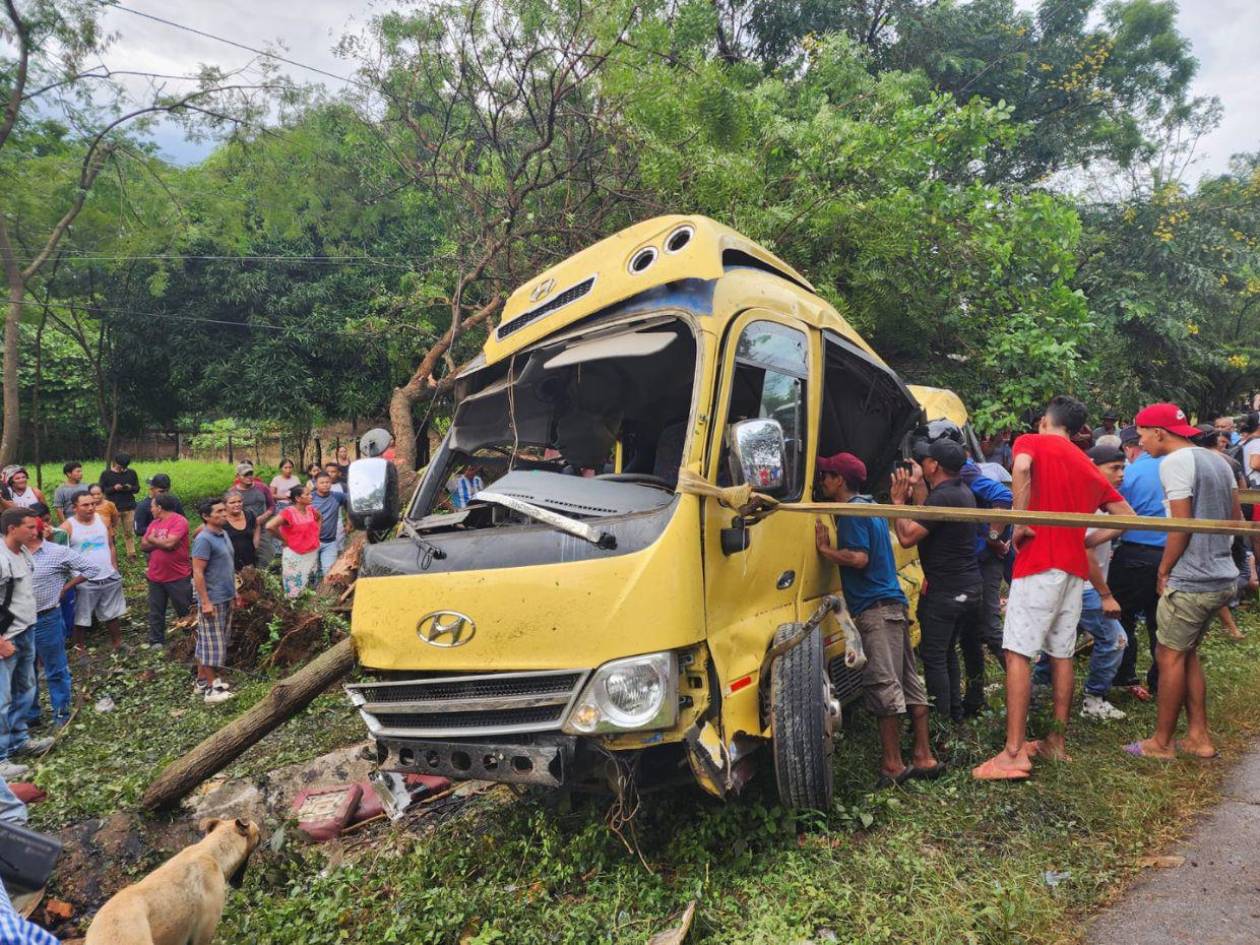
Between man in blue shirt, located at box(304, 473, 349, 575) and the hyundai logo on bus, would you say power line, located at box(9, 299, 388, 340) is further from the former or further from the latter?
the hyundai logo on bus

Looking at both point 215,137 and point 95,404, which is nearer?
point 215,137

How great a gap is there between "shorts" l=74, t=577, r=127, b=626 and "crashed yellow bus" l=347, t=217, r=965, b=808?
216 inches

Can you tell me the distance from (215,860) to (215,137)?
1268 centimetres

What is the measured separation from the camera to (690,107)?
1013 cm

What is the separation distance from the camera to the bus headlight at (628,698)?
2.91 meters

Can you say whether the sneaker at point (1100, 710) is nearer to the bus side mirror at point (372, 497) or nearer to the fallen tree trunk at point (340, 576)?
the bus side mirror at point (372, 497)

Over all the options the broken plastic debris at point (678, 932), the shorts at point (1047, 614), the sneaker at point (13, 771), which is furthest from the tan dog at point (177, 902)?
the shorts at point (1047, 614)

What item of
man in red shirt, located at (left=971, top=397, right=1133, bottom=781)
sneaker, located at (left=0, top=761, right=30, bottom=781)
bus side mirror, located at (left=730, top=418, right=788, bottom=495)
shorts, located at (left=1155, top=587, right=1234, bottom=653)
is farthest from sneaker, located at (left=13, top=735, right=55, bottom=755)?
shorts, located at (left=1155, top=587, right=1234, bottom=653)

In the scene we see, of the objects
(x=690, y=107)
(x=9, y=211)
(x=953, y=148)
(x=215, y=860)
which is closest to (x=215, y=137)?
(x=9, y=211)

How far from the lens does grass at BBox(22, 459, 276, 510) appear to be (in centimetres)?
1861

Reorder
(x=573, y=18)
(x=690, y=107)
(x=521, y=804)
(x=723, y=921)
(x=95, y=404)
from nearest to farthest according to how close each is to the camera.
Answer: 1. (x=723, y=921)
2. (x=521, y=804)
3. (x=573, y=18)
4. (x=690, y=107)
5. (x=95, y=404)

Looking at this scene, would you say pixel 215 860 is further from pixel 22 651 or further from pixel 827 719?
pixel 22 651

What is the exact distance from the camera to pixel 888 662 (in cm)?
415

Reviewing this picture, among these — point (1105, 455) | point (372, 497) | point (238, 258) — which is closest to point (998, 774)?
point (1105, 455)
